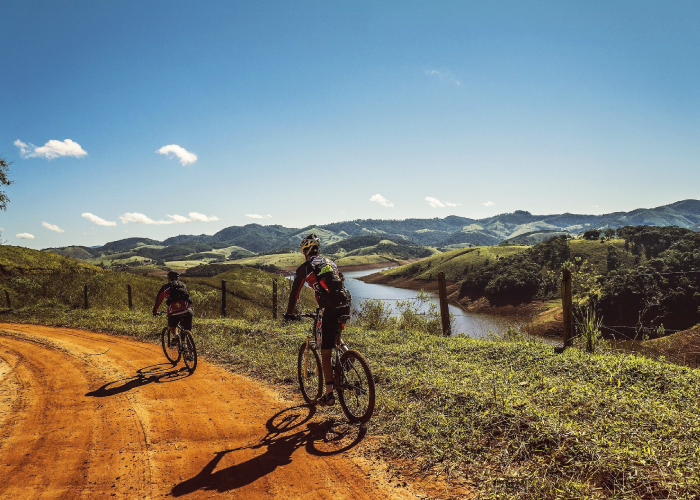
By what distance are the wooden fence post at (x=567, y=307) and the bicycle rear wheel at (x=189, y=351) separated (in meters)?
8.50

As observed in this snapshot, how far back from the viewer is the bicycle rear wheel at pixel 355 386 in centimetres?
509

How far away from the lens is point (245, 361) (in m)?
9.15

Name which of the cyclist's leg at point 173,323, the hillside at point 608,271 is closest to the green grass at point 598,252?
the hillside at point 608,271

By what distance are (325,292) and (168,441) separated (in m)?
2.90

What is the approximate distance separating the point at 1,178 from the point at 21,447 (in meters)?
34.1

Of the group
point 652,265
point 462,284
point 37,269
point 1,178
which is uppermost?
point 1,178

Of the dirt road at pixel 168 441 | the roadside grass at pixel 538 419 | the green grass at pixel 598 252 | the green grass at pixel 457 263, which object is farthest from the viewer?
the green grass at pixel 457 263

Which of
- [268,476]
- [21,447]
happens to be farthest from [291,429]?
[21,447]

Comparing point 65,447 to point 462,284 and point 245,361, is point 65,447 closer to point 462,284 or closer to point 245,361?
point 245,361

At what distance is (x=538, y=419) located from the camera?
4.46 meters

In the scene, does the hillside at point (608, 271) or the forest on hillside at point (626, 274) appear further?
the hillside at point (608, 271)

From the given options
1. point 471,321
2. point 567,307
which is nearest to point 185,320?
point 567,307

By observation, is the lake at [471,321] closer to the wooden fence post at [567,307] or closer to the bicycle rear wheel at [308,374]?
the wooden fence post at [567,307]

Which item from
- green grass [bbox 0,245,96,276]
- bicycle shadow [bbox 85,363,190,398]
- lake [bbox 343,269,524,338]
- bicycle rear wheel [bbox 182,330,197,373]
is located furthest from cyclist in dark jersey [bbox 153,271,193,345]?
green grass [bbox 0,245,96,276]
